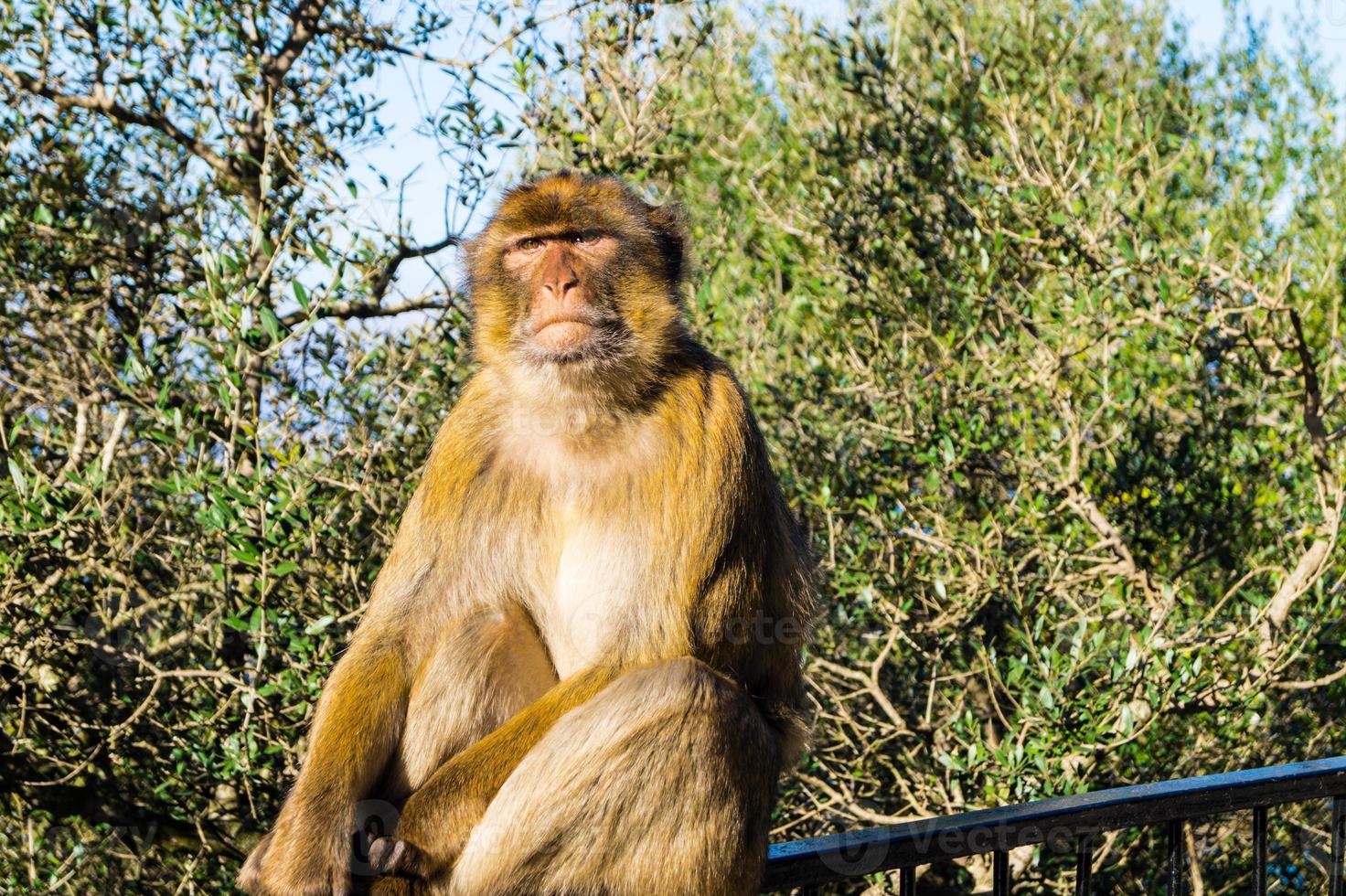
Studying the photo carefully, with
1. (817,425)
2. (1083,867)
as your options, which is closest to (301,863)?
(1083,867)

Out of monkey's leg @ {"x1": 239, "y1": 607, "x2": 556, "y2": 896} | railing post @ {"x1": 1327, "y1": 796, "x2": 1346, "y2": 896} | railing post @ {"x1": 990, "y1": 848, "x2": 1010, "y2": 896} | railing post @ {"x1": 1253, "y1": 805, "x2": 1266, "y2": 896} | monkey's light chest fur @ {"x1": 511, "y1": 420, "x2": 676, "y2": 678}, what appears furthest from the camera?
railing post @ {"x1": 1327, "y1": 796, "x2": 1346, "y2": 896}

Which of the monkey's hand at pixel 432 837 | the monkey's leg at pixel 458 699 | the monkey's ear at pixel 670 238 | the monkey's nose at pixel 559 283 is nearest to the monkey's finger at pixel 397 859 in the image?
the monkey's hand at pixel 432 837

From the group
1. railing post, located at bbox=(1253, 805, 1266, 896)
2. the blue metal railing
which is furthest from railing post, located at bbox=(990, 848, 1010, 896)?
railing post, located at bbox=(1253, 805, 1266, 896)

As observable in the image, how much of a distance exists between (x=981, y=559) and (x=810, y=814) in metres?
1.08

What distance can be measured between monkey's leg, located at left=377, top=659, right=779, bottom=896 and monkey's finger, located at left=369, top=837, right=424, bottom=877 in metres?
0.04

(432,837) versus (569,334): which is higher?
(569,334)

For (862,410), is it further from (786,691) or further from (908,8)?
(786,691)

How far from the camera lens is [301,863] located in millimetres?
2145

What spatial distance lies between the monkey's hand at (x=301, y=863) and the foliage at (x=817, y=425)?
1.11 m

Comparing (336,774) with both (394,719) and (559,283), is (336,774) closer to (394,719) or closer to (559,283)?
(394,719)

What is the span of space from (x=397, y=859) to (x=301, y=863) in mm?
171

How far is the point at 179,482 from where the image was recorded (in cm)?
329

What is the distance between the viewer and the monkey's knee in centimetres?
206

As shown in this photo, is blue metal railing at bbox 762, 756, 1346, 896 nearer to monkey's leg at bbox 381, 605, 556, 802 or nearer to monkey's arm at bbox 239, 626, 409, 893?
monkey's leg at bbox 381, 605, 556, 802
